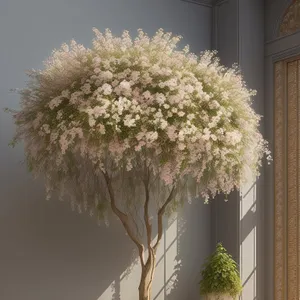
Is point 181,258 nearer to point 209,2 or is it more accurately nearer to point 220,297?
point 220,297

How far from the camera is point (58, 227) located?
208 inches

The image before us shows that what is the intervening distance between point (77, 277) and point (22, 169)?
3.89ft

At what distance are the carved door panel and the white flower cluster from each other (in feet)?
4.15

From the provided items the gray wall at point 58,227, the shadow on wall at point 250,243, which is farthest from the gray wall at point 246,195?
the gray wall at point 58,227

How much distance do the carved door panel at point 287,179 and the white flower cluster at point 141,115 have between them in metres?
1.27

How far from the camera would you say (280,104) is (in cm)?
586

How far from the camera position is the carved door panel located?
18.6 ft

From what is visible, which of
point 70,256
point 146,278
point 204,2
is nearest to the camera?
point 146,278

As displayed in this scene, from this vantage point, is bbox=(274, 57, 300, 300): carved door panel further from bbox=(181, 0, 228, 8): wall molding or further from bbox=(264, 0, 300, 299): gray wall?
Result: bbox=(181, 0, 228, 8): wall molding

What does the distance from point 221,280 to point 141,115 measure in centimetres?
203

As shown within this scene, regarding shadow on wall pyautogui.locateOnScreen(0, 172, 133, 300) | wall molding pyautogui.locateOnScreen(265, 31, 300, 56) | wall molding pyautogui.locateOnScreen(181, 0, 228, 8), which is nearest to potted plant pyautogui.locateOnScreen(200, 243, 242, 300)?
shadow on wall pyautogui.locateOnScreen(0, 172, 133, 300)

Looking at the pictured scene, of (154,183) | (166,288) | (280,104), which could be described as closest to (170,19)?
(280,104)

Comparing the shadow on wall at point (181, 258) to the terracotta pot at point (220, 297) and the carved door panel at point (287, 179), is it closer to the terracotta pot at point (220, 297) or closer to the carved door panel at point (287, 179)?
the terracotta pot at point (220, 297)

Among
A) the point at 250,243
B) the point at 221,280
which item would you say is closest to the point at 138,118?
the point at 221,280
